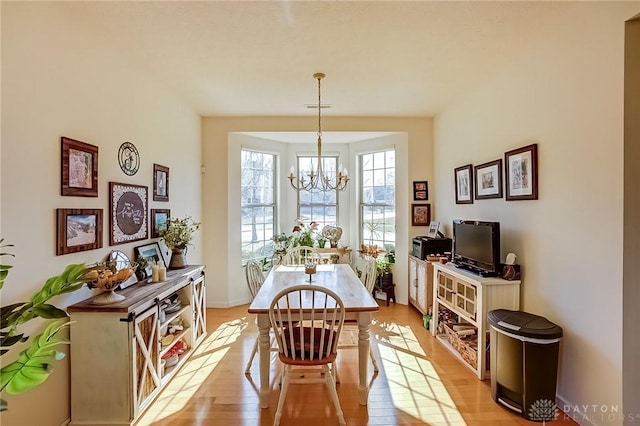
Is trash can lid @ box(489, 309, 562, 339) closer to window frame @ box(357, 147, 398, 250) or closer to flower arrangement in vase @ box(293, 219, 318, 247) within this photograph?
window frame @ box(357, 147, 398, 250)

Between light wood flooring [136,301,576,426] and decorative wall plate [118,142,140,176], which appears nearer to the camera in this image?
light wood flooring [136,301,576,426]

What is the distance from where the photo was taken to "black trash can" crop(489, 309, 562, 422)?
1.98 metres

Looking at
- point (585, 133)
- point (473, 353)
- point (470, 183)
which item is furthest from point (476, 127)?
point (473, 353)

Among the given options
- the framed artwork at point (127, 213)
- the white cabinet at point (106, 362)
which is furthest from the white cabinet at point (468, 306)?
the framed artwork at point (127, 213)

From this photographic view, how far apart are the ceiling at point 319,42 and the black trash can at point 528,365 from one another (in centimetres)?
208

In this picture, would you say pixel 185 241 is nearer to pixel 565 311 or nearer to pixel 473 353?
pixel 473 353

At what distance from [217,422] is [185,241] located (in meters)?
1.72

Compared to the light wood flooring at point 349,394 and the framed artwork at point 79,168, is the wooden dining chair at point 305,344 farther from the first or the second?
the framed artwork at point 79,168

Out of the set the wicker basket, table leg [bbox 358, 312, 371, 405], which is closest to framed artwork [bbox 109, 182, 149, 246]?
table leg [bbox 358, 312, 371, 405]

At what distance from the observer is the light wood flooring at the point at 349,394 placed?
2064 millimetres

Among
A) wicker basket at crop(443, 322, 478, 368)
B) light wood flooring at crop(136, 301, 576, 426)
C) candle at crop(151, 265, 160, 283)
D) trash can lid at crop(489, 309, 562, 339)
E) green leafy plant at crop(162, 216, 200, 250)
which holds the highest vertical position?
green leafy plant at crop(162, 216, 200, 250)

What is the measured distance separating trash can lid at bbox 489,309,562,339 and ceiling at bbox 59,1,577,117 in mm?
2050

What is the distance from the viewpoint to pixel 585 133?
1952 mm

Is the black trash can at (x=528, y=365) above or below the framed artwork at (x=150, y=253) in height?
below
